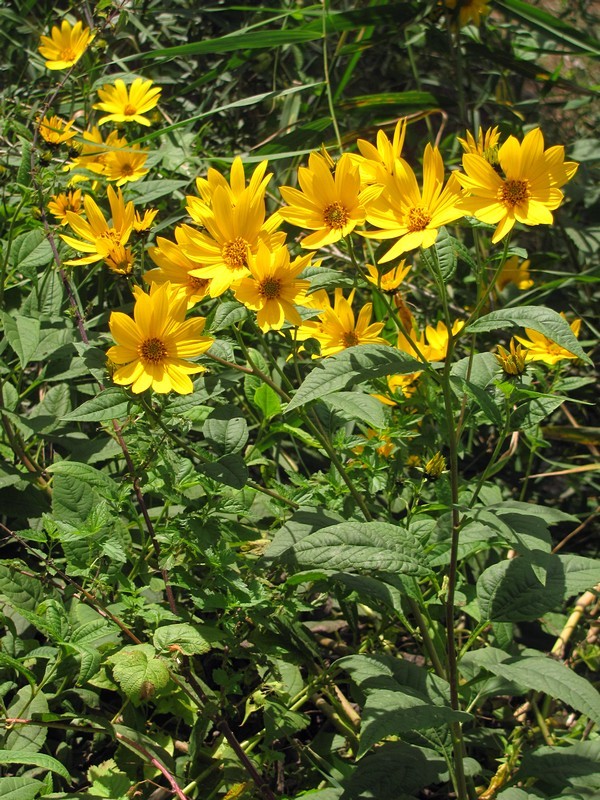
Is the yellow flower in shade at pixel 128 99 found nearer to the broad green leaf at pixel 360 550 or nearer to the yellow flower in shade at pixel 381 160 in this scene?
the yellow flower in shade at pixel 381 160

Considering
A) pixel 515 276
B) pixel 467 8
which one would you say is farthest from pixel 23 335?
pixel 467 8

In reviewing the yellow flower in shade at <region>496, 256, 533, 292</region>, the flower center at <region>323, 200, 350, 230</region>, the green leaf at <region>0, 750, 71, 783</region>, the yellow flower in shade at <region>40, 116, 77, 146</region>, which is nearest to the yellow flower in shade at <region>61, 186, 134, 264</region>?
the flower center at <region>323, 200, 350, 230</region>

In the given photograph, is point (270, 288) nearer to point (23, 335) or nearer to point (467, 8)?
point (23, 335)

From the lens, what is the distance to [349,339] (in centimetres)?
129

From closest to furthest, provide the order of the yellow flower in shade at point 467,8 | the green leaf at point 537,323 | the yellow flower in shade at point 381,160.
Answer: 1. the green leaf at point 537,323
2. the yellow flower in shade at point 381,160
3. the yellow flower in shade at point 467,8

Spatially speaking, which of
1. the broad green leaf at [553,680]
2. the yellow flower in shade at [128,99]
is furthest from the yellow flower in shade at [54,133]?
the broad green leaf at [553,680]

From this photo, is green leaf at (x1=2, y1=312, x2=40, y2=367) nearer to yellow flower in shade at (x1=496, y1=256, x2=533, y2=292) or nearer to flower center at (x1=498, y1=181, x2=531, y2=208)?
flower center at (x1=498, y1=181, x2=531, y2=208)

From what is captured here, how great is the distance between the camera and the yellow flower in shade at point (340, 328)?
50.8 inches

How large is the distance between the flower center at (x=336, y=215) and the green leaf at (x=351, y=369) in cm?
17

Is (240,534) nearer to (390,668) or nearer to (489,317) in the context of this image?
(390,668)

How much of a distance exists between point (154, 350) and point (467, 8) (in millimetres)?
1540

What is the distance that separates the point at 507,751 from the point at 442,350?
0.62m

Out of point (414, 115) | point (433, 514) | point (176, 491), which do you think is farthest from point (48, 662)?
point (414, 115)

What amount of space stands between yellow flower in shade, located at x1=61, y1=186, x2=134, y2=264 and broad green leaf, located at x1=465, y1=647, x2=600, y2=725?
0.78 meters
